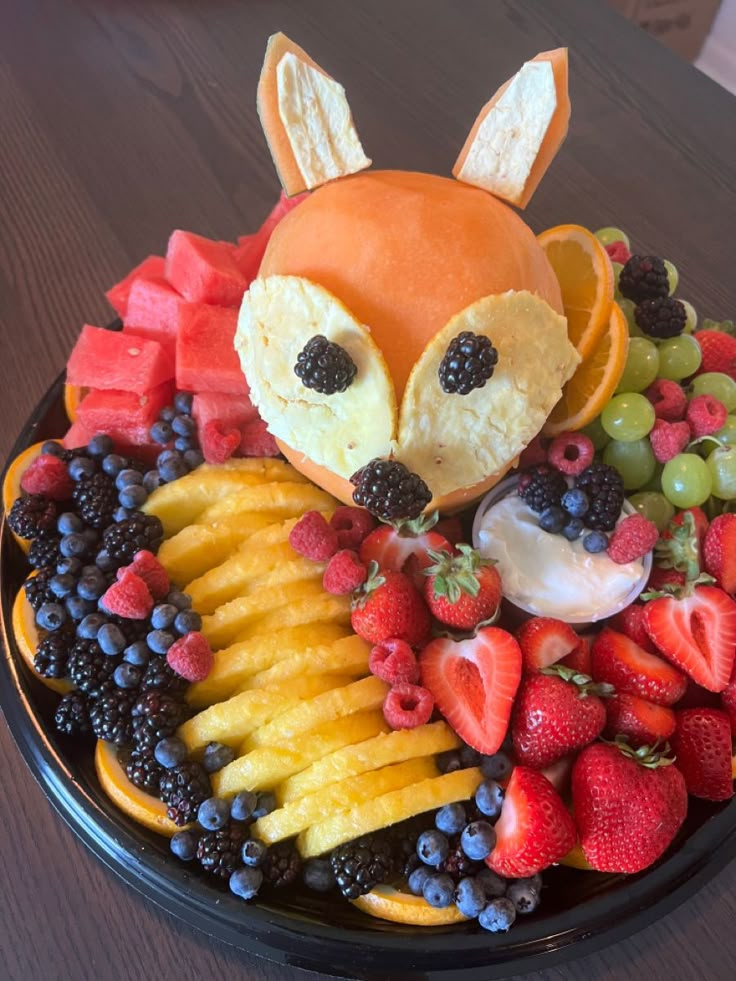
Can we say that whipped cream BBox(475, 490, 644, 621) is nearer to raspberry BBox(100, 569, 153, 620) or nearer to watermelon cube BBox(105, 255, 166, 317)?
raspberry BBox(100, 569, 153, 620)

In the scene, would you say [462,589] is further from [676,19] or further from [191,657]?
[676,19]

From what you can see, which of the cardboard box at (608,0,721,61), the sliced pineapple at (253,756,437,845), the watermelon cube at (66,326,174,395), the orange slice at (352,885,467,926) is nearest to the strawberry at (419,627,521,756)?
the sliced pineapple at (253,756,437,845)

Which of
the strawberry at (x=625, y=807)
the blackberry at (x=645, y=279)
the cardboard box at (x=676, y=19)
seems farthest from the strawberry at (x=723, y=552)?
the cardboard box at (x=676, y=19)

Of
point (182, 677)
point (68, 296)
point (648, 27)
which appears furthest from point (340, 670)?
point (648, 27)

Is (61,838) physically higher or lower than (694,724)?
lower

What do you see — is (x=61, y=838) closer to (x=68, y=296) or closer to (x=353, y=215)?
(x=353, y=215)

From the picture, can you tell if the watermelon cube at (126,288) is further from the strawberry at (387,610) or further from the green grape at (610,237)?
the green grape at (610,237)
